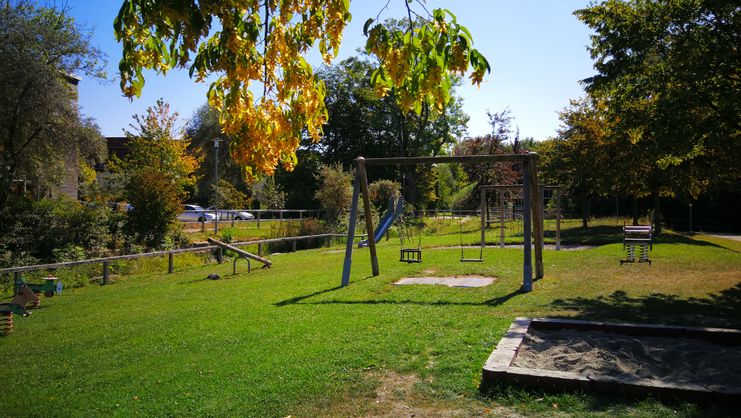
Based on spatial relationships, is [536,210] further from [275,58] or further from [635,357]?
[275,58]

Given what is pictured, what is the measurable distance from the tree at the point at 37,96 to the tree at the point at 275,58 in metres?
17.4

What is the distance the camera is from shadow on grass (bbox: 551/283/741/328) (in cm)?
794

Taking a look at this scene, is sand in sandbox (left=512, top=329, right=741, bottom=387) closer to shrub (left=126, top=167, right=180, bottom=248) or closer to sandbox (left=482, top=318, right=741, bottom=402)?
sandbox (left=482, top=318, right=741, bottom=402)

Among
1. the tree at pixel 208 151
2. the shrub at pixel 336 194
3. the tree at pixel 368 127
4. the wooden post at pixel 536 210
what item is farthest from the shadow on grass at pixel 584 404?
the tree at pixel 208 151

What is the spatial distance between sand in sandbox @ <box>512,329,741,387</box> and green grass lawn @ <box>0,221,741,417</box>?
0.54m

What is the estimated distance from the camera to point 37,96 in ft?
64.2

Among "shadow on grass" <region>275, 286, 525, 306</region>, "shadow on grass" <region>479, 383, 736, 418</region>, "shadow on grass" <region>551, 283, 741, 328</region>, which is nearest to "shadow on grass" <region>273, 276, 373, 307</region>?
"shadow on grass" <region>275, 286, 525, 306</region>

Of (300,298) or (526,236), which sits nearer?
(300,298)

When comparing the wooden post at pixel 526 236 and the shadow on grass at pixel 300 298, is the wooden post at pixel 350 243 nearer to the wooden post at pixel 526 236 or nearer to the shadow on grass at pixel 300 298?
the shadow on grass at pixel 300 298

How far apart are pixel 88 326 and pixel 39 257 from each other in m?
12.6

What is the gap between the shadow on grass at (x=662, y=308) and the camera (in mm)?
7941

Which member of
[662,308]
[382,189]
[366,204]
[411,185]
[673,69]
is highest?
[673,69]

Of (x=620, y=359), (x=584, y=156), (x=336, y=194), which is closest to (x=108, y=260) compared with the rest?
(x=620, y=359)

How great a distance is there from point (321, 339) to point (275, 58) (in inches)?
158
